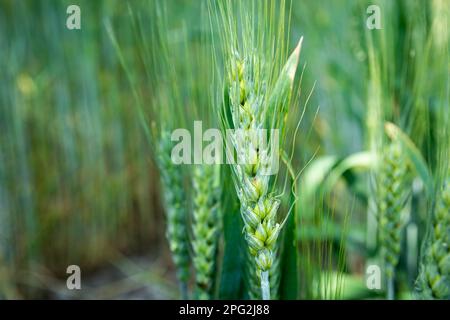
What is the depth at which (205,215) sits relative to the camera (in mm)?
727

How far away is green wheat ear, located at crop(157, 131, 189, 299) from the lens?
0.76 meters

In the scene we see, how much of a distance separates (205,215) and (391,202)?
28 centimetres

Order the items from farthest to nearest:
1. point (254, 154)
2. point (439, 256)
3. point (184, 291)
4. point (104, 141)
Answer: point (104, 141) < point (184, 291) < point (439, 256) < point (254, 154)

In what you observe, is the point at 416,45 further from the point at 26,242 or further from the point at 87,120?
the point at 26,242

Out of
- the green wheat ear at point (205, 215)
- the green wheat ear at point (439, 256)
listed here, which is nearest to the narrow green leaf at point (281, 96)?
the green wheat ear at point (205, 215)

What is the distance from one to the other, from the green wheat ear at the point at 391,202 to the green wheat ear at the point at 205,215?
25cm

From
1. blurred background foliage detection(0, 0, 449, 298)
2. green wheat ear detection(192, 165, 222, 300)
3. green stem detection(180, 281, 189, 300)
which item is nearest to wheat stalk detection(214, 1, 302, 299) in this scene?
green wheat ear detection(192, 165, 222, 300)

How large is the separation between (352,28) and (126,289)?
97 centimetres

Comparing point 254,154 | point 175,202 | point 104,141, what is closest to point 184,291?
point 175,202

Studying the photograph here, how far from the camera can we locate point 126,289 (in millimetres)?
1548

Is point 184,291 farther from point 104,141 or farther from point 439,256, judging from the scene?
point 104,141

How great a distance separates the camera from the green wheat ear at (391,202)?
782 mm

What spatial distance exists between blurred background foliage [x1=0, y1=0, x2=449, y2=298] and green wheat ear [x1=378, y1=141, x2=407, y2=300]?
0.24 metres
